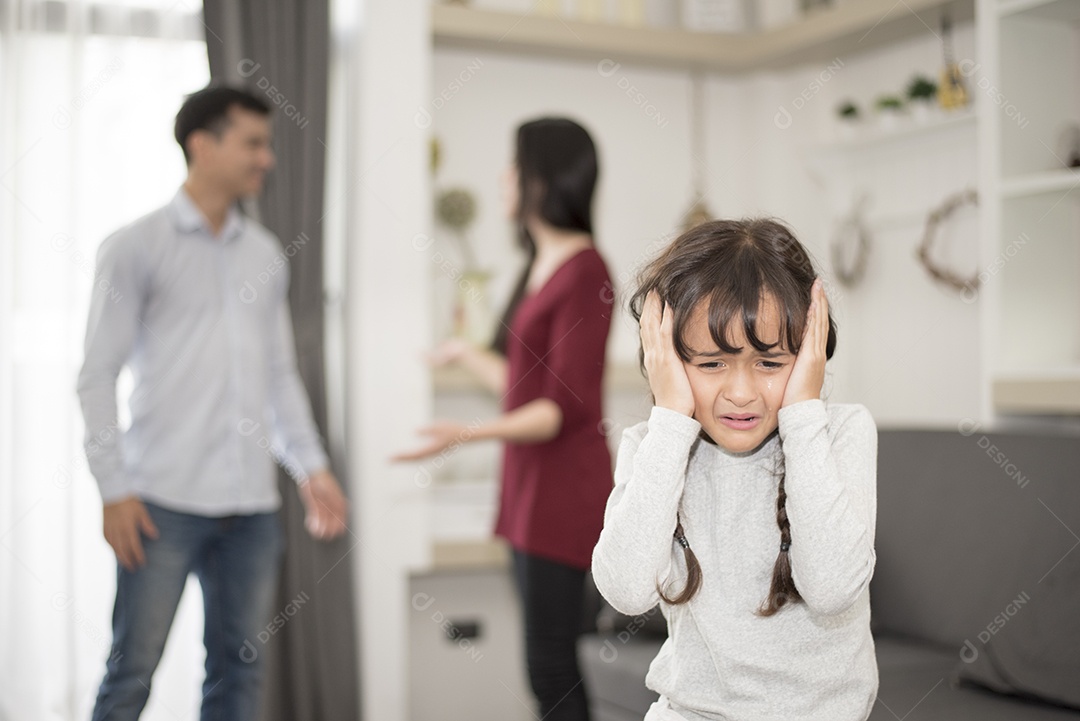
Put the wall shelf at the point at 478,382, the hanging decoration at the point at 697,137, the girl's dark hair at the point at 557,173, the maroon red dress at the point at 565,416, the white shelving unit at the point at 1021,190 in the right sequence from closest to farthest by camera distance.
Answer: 1. the maroon red dress at the point at 565,416
2. the girl's dark hair at the point at 557,173
3. the white shelving unit at the point at 1021,190
4. the wall shelf at the point at 478,382
5. the hanging decoration at the point at 697,137

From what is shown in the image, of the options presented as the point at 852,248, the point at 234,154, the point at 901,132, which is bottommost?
the point at 852,248

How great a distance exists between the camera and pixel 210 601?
7.34ft

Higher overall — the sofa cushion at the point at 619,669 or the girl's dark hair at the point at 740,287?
the girl's dark hair at the point at 740,287

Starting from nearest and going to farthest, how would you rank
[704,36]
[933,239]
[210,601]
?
[210,601] → [933,239] → [704,36]

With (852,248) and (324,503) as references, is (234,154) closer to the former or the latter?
(324,503)

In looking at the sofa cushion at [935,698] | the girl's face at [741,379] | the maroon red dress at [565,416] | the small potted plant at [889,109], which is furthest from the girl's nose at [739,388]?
the small potted plant at [889,109]

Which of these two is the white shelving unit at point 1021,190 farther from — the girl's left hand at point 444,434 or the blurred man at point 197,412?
the blurred man at point 197,412

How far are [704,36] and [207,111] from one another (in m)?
1.64

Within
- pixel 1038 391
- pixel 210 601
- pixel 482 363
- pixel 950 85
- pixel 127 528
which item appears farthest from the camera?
pixel 950 85

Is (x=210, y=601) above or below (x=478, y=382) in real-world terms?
below

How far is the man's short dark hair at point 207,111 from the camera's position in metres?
2.28

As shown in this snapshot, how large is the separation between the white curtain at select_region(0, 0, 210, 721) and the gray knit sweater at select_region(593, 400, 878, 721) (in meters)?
1.95

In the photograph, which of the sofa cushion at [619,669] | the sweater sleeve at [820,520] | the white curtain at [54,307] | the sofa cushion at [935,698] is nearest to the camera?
the sweater sleeve at [820,520]

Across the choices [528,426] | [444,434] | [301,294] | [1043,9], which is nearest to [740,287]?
[528,426]
